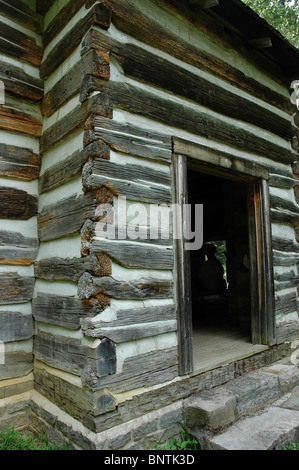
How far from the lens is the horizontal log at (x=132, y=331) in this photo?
7.76 ft

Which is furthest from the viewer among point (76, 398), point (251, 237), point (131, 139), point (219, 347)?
point (251, 237)

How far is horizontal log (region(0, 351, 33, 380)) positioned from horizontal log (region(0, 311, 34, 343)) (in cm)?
15

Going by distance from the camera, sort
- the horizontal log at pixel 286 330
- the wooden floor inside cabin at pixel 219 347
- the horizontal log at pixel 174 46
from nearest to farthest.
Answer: the horizontal log at pixel 174 46
the wooden floor inside cabin at pixel 219 347
the horizontal log at pixel 286 330

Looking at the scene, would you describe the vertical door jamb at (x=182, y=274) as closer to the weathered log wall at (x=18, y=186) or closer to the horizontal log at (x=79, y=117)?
the horizontal log at (x=79, y=117)

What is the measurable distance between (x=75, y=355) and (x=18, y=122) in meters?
2.24

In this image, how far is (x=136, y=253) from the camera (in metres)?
2.65

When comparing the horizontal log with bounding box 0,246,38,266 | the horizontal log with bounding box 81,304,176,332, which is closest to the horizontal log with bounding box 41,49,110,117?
the horizontal log with bounding box 0,246,38,266

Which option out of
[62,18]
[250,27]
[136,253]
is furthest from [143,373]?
[250,27]

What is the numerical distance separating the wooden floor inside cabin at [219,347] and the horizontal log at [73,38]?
3.02 metres

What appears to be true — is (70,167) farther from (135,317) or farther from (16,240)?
(135,317)

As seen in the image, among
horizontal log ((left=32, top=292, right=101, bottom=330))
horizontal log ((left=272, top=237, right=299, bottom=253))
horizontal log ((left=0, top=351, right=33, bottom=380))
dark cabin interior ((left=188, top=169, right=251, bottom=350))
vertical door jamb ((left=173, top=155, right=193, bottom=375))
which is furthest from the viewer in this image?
dark cabin interior ((left=188, top=169, right=251, bottom=350))

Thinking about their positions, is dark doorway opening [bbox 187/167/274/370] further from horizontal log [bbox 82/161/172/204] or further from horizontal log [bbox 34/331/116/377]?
horizontal log [bbox 34/331/116/377]

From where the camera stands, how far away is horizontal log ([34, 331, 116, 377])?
7.72 ft

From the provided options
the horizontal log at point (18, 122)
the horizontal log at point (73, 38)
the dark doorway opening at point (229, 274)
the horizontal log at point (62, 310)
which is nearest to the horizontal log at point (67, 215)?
the horizontal log at point (62, 310)
